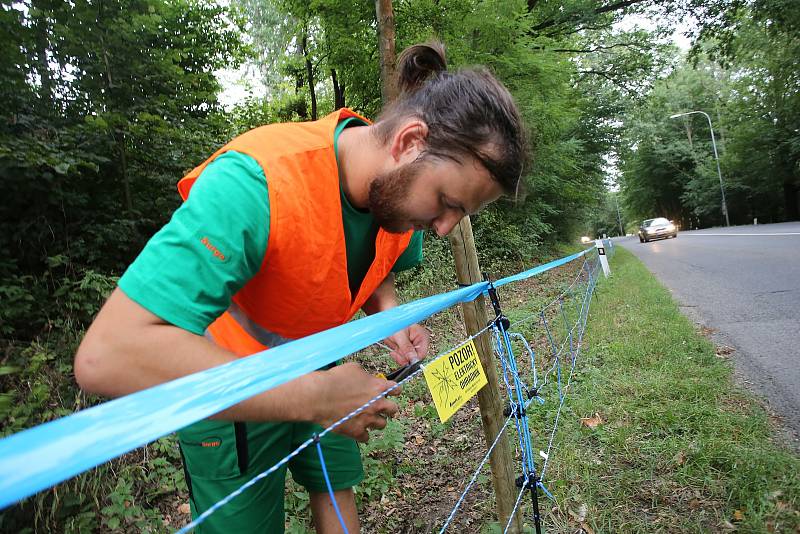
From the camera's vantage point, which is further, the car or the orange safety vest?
the car

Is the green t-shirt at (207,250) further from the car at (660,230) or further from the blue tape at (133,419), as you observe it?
the car at (660,230)

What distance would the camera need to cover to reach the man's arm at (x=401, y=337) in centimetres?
173

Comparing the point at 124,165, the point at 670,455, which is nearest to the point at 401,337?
the point at 670,455

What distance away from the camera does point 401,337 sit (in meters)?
1.76

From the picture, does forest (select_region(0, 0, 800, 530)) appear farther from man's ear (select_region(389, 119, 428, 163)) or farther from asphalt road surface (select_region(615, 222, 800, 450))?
asphalt road surface (select_region(615, 222, 800, 450))

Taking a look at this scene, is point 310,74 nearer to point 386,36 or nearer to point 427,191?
point 386,36

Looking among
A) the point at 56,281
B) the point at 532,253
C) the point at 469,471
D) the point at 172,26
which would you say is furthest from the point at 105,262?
the point at 532,253

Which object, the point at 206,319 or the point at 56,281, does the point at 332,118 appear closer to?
the point at 206,319

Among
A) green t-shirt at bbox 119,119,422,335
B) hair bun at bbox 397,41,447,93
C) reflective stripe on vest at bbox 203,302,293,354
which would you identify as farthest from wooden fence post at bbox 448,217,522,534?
green t-shirt at bbox 119,119,422,335

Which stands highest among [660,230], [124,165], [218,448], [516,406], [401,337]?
[124,165]

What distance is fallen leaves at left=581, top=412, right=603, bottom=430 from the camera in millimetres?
3082

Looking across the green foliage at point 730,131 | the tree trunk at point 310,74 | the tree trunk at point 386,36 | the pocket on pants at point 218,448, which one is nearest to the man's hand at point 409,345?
the pocket on pants at point 218,448

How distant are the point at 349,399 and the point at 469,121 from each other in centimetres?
80

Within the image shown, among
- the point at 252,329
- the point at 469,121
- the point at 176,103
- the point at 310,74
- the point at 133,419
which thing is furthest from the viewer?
the point at 310,74
